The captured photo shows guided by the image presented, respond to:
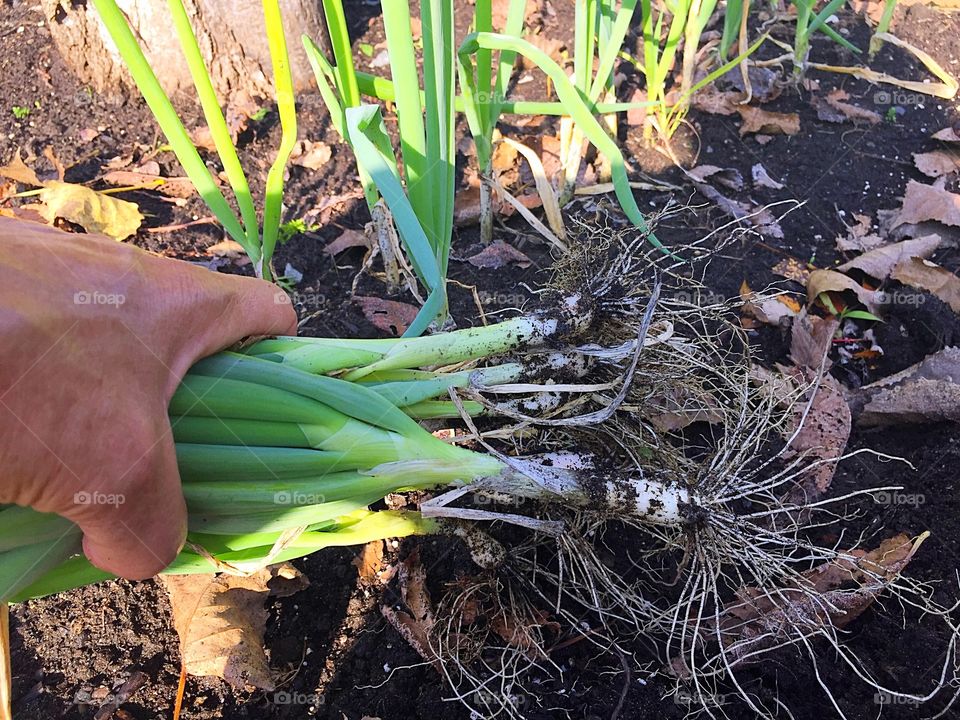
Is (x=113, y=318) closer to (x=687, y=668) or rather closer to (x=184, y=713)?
(x=184, y=713)

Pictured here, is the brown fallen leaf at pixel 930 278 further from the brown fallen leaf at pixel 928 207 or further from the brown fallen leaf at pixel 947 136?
the brown fallen leaf at pixel 947 136

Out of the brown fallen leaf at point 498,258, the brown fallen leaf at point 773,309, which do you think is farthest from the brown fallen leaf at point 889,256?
the brown fallen leaf at point 498,258

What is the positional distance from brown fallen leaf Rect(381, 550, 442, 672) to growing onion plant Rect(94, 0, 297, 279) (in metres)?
0.81

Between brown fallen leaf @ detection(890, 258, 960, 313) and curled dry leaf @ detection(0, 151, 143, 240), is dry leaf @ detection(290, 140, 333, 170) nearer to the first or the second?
curled dry leaf @ detection(0, 151, 143, 240)

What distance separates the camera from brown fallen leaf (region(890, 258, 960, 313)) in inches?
78.7

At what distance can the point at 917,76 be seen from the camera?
2.95 m

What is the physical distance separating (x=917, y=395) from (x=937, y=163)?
1310 mm

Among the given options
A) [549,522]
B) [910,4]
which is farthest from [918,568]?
[910,4]

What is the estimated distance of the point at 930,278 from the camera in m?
2.02

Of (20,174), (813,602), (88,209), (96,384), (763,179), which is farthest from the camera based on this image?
(763,179)

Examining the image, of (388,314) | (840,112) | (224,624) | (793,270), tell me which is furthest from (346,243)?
(840,112)

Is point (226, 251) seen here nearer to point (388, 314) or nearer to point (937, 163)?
point (388, 314)

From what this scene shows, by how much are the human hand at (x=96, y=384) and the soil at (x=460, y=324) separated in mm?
521

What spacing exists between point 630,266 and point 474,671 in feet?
3.10
